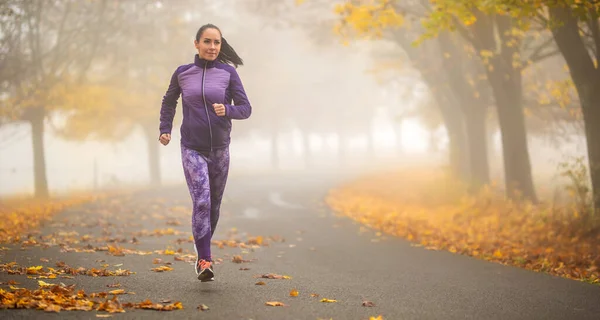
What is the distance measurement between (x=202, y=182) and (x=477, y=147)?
1435 cm

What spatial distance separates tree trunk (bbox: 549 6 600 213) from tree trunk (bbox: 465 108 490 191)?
745 centimetres

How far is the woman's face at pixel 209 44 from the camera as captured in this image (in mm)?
6047

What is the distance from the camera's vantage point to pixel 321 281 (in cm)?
693

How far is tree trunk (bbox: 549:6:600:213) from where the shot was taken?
428 inches

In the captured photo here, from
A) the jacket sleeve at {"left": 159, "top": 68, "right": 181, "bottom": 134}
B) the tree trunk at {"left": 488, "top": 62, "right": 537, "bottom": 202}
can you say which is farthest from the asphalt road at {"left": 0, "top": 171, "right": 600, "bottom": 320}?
the tree trunk at {"left": 488, "top": 62, "right": 537, "bottom": 202}

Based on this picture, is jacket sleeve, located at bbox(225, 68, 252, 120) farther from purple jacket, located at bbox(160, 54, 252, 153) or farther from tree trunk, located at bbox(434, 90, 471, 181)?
tree trunk, located at bbox(434, 90, 471, 181)

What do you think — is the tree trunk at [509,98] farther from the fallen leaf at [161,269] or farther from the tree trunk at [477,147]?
the fallen leaf at [161,269]

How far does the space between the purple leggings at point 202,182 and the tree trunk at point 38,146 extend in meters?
18.9

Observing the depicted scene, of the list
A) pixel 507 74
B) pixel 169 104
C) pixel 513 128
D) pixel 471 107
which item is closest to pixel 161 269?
pixel 169 104

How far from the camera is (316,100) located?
177 ft

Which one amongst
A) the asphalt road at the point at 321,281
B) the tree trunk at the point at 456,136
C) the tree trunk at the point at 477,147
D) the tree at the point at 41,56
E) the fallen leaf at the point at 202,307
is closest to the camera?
the fallen leaf at the point at 202,307

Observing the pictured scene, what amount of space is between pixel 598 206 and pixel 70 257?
8735 millimetres

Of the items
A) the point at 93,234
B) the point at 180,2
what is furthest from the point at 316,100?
the point at 93,234

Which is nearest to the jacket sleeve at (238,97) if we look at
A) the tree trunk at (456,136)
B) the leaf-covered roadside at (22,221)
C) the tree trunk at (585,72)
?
the leaf-covered roadside at (22,221)
